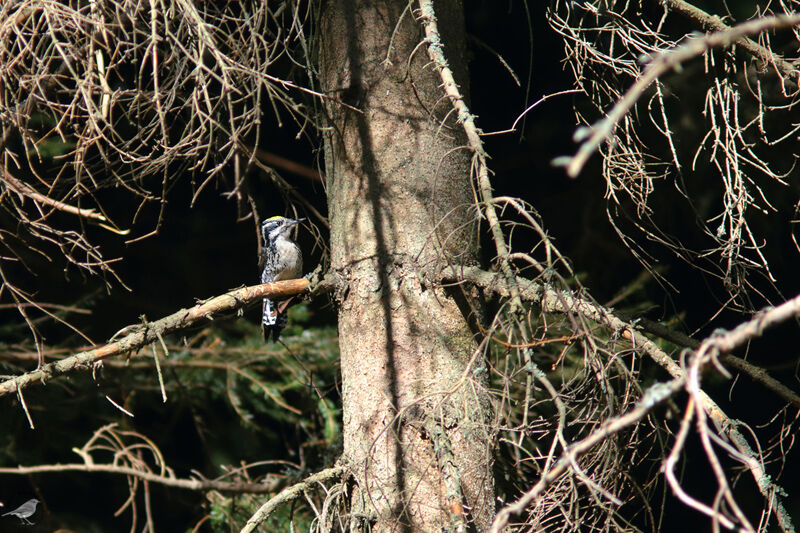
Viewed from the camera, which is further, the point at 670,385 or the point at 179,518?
the point at 179,518

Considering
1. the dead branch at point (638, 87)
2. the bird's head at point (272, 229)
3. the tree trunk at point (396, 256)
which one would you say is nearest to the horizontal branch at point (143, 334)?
the tree trunk at point (396, 256)

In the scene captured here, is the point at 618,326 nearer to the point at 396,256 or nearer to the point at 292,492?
the point at 396,256

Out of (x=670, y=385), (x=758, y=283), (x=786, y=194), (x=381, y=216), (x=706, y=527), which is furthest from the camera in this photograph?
(x=706, y=527)

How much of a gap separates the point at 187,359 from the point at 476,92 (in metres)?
2.40

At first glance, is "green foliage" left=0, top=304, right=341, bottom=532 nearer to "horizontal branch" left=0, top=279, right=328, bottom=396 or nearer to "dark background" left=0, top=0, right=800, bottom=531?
"dark background" left=0, top=0, right=800, bottom=531

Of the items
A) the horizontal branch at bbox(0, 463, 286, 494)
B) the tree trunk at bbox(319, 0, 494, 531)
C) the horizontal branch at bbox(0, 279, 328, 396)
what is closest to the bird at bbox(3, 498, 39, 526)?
the horizontal branch at bbox(0, 463, 286, 494)

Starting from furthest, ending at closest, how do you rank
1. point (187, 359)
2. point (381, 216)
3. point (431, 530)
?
point (187, 359) → point (381, 216) → point (431, 530)

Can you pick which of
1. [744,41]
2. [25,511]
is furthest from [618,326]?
[25,511]

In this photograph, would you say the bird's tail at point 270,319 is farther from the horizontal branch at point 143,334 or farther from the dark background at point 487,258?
the horizontal branch at point 143,334

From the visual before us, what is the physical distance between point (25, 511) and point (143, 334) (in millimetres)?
2091

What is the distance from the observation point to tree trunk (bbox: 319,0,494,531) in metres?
2.25

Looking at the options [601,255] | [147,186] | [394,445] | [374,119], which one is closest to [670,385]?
[394,445]

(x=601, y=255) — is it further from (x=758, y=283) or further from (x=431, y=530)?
(x=431, y=530)

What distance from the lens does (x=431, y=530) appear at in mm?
2221
